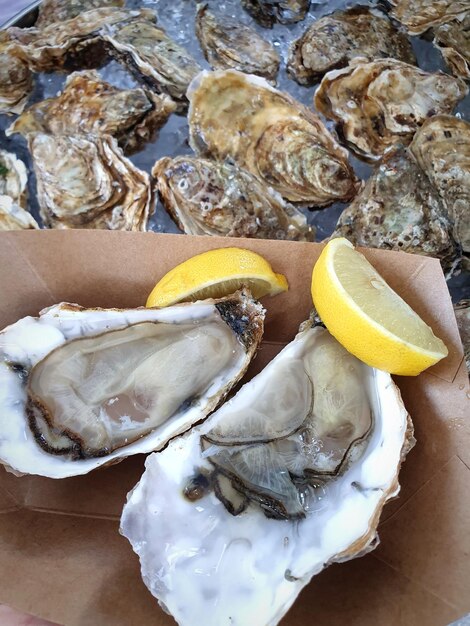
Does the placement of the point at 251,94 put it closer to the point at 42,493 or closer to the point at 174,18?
the point at 174,18

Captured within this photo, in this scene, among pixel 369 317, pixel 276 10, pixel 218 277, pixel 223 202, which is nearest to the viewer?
pixel 369 317

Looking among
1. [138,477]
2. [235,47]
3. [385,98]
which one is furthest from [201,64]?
[138,477]

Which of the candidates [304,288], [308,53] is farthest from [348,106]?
[304,288]

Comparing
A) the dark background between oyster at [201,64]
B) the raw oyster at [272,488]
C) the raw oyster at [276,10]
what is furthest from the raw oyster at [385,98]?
the raw oyster at [272,488]

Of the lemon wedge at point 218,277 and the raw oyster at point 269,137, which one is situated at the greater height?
the raw oyster at point 269,137

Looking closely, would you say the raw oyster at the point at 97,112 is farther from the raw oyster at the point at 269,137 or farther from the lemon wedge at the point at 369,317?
the lemon wedge at the point at 369,317

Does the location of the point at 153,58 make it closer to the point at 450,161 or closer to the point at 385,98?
the point at 385,98
